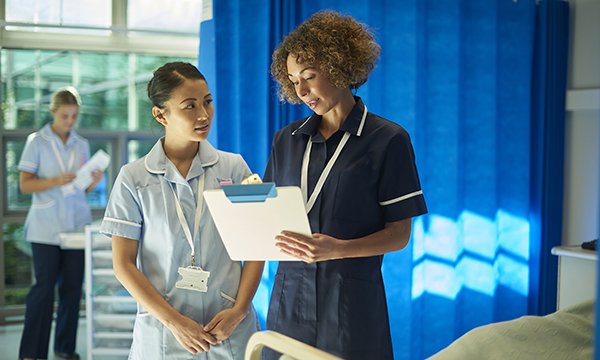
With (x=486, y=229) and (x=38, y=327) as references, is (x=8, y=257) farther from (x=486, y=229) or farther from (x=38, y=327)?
(x=486, y=229)

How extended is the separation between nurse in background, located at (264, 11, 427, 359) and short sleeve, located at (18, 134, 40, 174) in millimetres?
2727

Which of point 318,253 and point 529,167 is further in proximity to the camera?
point 529,167

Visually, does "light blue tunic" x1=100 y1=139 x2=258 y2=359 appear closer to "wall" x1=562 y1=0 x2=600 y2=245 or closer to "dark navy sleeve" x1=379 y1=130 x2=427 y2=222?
"dark navy sleeve" x1=379 y1=130 x2=427 y2=222

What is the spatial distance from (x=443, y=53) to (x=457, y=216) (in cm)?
90

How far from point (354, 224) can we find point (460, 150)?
2.11 m

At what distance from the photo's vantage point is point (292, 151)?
2129 mm

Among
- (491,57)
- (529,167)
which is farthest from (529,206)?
(491,57)

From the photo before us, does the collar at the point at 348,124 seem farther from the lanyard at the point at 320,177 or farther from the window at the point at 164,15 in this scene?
the window at the point at 164,15

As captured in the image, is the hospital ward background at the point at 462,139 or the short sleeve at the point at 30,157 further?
the short sleeve at the point at 30,157

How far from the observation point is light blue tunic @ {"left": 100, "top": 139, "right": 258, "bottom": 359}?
2.04 metres

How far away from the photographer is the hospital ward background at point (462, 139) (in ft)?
11.1

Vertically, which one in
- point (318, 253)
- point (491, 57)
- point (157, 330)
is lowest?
point (157, 330)

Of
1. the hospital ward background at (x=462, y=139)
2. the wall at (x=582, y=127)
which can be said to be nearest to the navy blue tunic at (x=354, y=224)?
the hospital ward background at (x=462, y=139)

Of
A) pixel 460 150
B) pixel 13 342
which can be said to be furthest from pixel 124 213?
pixel 13 342
